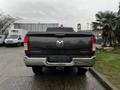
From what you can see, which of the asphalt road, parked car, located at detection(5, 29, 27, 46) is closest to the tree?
parked car, located at detection(5, 29, 27, 46)

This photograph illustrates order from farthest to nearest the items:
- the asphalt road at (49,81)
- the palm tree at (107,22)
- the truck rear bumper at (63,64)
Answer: the palm tree at (107,22)
the truck rear bumper at (63,64)
the asphalt road at (49,81)

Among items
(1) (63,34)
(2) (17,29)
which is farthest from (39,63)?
(2) (17,29)

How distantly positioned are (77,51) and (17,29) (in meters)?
28.5

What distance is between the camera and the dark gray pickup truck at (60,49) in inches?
343

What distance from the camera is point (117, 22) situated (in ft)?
98.0

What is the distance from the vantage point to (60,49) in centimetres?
877

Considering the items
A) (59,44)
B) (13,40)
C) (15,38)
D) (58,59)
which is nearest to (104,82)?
(58,59)

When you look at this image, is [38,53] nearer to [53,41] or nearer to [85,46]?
[53,41]

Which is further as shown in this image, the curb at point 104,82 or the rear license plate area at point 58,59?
the rear license plate area at point 58,59

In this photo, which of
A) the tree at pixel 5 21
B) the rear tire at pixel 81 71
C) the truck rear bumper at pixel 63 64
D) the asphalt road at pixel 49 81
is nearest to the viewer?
the asphalt road at pixel 49 81

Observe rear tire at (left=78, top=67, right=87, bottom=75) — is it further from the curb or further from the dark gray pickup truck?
the dark gray pickup truck

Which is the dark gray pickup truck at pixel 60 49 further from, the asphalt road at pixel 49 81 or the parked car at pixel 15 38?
the parked car at pixel 15 38

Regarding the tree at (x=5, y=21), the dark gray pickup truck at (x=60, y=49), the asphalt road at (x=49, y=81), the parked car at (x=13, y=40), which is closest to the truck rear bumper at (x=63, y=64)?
the dark gray pickup truck at (x=60, y=49)

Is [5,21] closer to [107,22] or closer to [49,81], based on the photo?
[107,22]
